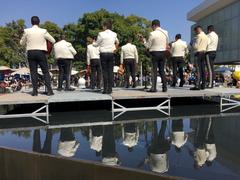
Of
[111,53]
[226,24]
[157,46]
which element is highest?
[226,24]

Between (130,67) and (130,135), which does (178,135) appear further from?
(130,67)

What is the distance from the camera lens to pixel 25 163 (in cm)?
457

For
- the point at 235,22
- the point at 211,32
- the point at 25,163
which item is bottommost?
the point at 25,163

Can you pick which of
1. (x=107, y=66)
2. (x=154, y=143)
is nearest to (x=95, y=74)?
(x=107, y=66)

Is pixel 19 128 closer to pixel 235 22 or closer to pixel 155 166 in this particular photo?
pixel 155 166

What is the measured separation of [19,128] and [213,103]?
5475 mm

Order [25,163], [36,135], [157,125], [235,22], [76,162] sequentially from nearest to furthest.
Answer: [76,162] → [25,163] → [36,135] → [157,125] → [235,22]

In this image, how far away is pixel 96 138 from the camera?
19.7ft

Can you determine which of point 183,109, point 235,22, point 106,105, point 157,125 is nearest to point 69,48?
point 106,105

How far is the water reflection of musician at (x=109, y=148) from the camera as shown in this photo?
4.54m

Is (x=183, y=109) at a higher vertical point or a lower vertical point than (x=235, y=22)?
lower

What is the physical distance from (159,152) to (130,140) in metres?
0.95

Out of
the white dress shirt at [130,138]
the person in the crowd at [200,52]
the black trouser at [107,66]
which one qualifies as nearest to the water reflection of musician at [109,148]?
the white dress shirt at [130,138]

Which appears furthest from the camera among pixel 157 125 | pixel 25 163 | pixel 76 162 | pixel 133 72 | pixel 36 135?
pixel 133 72
